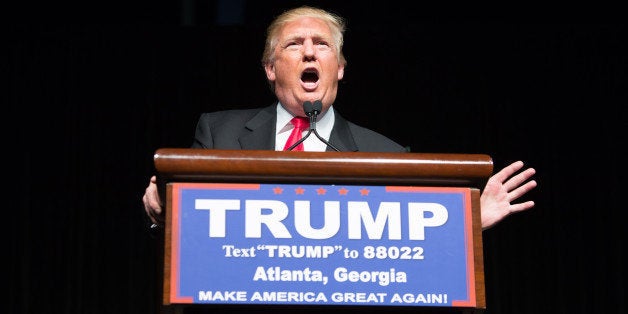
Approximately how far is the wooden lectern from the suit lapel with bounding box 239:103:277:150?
1.82 feet

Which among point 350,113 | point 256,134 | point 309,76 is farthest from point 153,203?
point 350,113

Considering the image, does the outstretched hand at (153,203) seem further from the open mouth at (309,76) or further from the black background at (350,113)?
the black background at (350,113)

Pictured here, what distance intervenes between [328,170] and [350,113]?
3249mm

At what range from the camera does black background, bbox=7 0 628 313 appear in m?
4.11

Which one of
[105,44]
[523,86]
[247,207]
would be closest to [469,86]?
[523,86]

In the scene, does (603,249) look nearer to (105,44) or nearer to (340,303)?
(105,44)

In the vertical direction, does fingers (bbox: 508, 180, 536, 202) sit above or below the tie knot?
below

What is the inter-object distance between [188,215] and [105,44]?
3336 millimetres

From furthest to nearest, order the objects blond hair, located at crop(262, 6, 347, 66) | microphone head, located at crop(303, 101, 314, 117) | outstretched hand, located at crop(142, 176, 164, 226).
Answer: blond hair, located at crop(262, 6, 347, 66)
microphone head, located at crop(303, 101, 314, 117)
outstretched hand, located at crop(142, 176, 164, 226)

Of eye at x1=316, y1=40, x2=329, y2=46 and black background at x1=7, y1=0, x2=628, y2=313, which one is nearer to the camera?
eye at x1=316, y1=40, x2=329, y2=46

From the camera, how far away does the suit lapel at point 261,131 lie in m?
1.59

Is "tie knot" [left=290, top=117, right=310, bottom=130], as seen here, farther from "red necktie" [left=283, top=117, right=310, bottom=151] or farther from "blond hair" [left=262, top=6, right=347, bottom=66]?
"blond hair" [left=262, top=6, right=347, bottom=66]

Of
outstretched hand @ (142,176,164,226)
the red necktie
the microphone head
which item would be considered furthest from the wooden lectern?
the red necktie

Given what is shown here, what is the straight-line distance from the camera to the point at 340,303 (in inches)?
38.8
